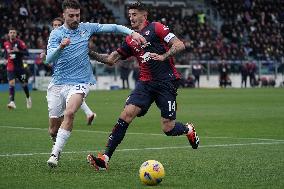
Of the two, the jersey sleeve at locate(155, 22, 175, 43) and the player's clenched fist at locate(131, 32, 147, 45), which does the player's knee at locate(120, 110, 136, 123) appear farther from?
the jersey sleeve at locate(155, 22, 175, 43)

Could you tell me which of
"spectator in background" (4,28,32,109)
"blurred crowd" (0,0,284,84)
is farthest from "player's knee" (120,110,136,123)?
"blurred crowd" (0,0,284,84)

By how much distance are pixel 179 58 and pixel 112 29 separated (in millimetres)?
45336

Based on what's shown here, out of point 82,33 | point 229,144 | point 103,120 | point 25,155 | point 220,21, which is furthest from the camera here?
point 220,21

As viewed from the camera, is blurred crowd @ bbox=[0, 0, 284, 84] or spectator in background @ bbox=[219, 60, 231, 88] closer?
blurred crowd @ bbox=[0, 0, 284, 84]

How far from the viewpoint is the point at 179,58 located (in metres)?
58.7

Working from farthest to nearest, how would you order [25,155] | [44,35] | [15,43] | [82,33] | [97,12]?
1. [97,12]
2. [44,35]
3. [15,43]
4. [25,155]
5. [82,33]

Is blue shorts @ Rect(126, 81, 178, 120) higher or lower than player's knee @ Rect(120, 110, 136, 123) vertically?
higher

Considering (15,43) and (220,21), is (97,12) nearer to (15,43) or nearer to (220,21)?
(220,21)

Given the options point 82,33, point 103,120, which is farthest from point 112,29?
point 103,120

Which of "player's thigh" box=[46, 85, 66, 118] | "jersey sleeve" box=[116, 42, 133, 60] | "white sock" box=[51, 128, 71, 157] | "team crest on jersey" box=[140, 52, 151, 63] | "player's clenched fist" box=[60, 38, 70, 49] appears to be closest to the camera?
"player's clenched fist" box=[60, 38, 70, 49]

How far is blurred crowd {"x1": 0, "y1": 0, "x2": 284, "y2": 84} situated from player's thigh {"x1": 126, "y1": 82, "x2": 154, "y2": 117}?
1399 inches

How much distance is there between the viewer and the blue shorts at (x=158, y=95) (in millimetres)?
12883

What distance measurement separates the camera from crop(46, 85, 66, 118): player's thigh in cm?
1334

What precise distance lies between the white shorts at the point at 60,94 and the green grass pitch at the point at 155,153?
83cm
